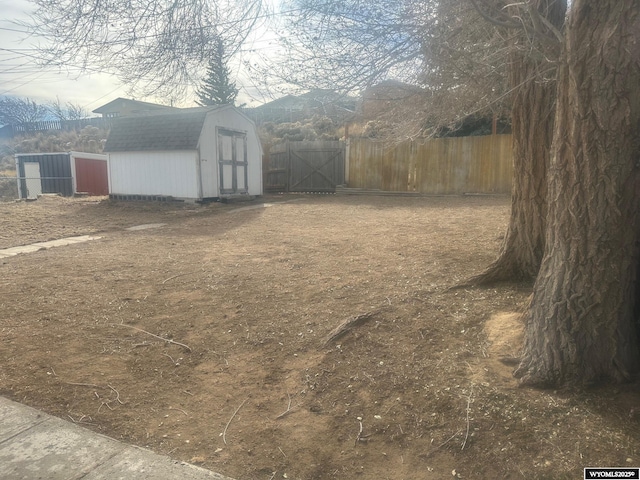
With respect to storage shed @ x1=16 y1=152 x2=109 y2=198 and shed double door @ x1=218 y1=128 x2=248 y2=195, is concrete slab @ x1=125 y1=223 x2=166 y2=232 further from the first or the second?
storage shed @ x1=16 y1=152 x2=109 y2=198

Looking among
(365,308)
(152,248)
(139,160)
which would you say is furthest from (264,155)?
(365,308)

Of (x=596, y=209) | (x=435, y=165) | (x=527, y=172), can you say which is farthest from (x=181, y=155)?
(x=596, y=209)

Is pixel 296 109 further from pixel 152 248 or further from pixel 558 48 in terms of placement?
pixel 152 248

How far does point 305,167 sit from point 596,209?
15.9 meters

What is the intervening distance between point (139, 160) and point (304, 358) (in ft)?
43.1

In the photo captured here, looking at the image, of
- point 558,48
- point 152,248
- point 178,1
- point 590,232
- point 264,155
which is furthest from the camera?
point 264,155

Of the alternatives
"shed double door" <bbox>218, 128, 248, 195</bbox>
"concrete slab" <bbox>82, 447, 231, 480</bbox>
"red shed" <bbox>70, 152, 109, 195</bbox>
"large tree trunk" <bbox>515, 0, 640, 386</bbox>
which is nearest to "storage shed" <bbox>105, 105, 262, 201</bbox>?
"shed double door" <bbox>218, 128, 248, 195</bbox>

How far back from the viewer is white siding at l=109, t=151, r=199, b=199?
1392 cm

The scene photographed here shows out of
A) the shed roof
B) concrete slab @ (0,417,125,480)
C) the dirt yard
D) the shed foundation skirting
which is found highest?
the shed roof

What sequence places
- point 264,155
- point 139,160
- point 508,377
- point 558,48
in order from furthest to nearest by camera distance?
point 264,155 → point 139,160 → point 558,48 → point 508,377

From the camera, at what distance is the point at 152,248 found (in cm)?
745

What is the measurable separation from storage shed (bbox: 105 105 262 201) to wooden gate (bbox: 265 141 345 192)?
2.64 metres

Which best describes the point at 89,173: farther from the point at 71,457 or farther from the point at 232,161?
the point at 71,457

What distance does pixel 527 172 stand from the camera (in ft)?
13.6
